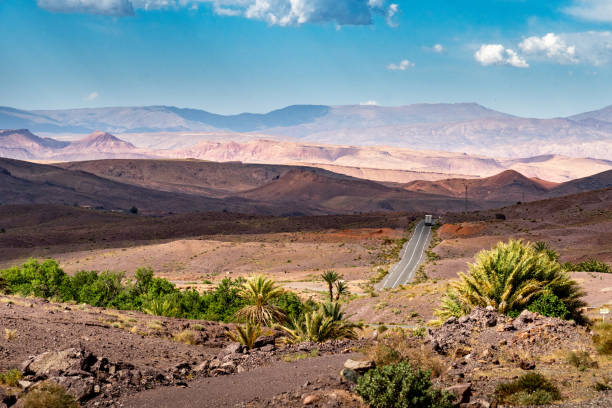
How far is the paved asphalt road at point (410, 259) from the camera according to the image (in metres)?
50.8

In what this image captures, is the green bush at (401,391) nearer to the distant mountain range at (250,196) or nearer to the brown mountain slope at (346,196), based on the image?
the distant mountain range at (250,196)

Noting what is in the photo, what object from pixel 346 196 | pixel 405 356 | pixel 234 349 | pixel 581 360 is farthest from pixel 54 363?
pixel 346 196

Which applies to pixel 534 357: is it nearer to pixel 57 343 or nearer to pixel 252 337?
pixel 252 337

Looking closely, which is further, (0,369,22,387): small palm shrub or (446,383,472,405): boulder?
(0,369,22,387): small palm shrub

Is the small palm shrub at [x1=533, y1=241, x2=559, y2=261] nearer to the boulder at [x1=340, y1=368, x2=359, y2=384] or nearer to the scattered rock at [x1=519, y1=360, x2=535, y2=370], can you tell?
the scattered rock at [x1=519, y1=360, x2=535, y2=370]

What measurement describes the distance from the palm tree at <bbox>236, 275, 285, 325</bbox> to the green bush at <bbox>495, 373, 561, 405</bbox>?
12.0 meters

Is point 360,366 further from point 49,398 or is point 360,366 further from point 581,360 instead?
point 49,398

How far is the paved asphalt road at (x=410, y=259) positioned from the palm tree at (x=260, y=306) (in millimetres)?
25931

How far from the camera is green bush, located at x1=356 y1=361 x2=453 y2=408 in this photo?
10156 millimetres

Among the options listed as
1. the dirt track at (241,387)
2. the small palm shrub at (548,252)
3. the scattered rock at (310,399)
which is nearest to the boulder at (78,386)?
the dirt track at (241,387)

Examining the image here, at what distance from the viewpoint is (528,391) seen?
11109 millimetres

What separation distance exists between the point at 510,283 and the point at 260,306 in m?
9.16

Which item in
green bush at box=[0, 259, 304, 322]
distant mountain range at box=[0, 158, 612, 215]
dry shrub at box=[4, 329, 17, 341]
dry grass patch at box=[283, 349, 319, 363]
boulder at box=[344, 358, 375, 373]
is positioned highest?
boulder at box=[344, 358, 375, 373]

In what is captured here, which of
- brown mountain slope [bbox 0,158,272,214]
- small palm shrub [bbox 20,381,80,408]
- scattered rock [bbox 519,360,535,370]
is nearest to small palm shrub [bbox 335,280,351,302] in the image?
scattered rock [bbox 519,360,535,370]
